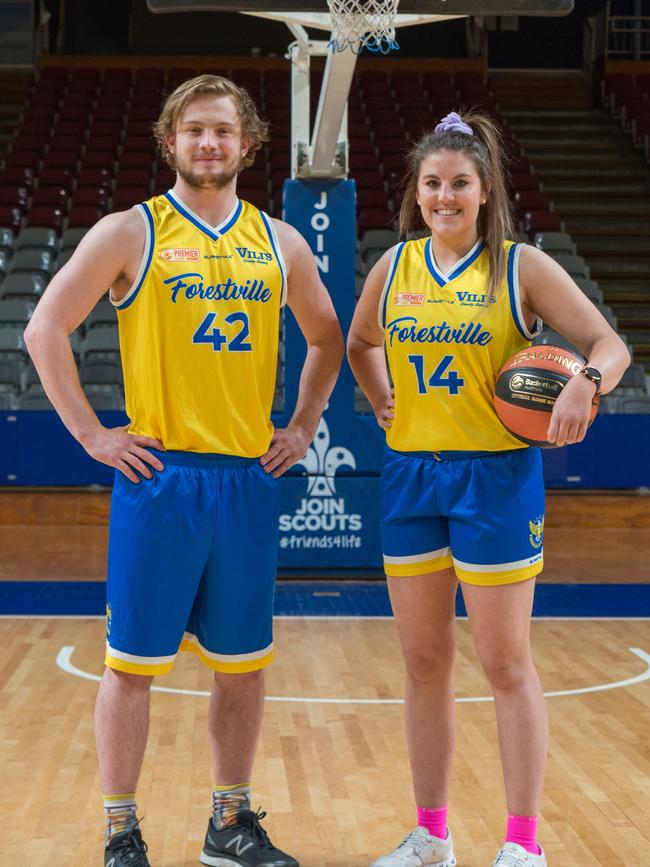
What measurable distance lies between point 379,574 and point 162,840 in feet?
12.5

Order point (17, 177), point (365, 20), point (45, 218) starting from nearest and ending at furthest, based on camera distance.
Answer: point (365, 20) < point (45, 218) < point (17, 177)

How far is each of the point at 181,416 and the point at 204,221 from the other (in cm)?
43

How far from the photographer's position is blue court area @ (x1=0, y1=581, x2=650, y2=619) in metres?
5.71

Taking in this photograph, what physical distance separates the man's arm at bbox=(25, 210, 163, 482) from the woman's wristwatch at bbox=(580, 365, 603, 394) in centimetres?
90

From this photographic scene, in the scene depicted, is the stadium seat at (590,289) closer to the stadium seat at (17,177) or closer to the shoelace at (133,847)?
the stadium seat at (17,177)

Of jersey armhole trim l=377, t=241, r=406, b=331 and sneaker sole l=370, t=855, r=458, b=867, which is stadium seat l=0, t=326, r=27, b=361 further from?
sneaker sole l=370, t=855, r=458, b=867

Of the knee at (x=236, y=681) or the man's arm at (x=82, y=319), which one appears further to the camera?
the knee at (x=236, y=681)

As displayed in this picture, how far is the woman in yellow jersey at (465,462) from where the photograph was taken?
2512mm

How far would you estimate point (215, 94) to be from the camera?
101 inches

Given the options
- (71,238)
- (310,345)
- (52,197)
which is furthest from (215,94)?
(52,197)

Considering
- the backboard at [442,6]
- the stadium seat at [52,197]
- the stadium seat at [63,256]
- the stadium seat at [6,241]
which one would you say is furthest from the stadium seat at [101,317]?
the backboard at [442,6]

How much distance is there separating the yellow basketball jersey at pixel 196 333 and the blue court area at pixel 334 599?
321cm

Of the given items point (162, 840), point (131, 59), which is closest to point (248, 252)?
point (162, 840)

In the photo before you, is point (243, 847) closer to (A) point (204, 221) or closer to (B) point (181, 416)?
(B) point (181, 416)
